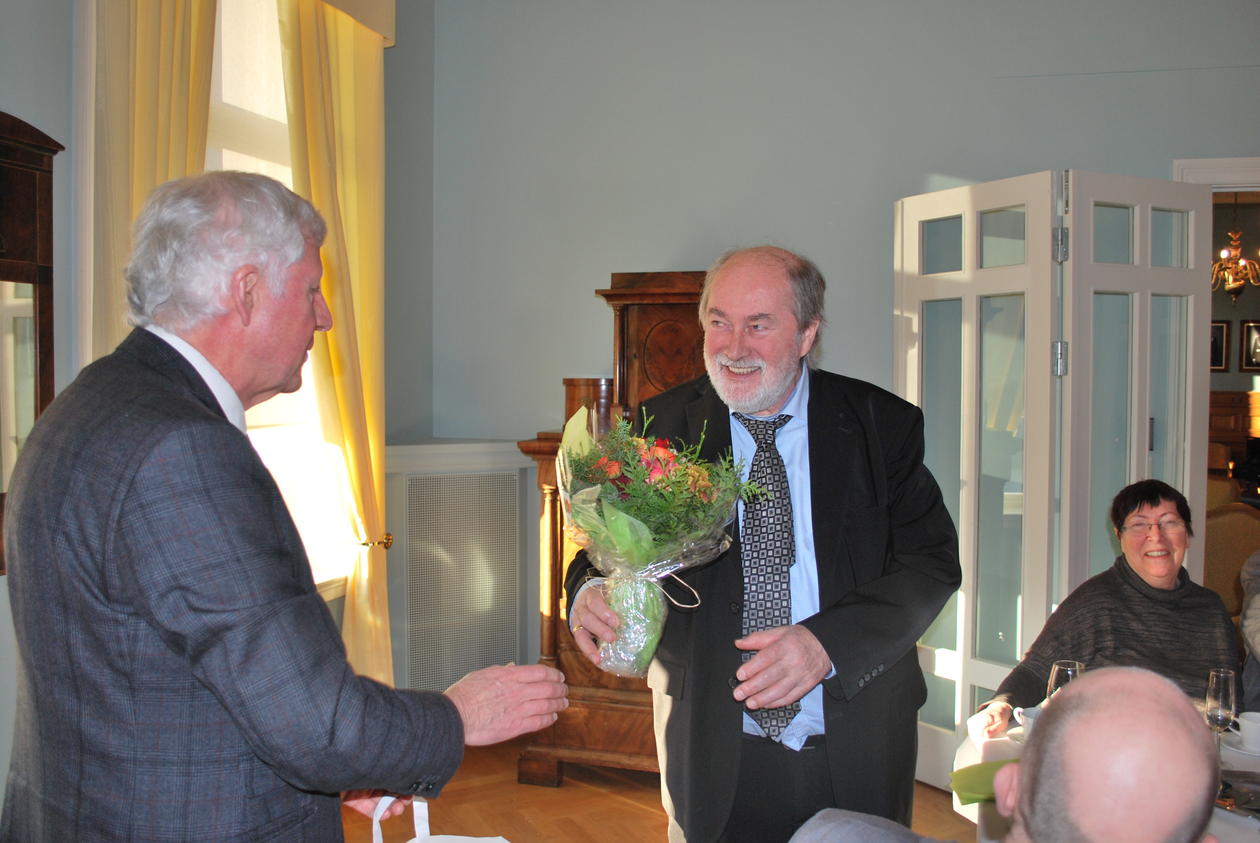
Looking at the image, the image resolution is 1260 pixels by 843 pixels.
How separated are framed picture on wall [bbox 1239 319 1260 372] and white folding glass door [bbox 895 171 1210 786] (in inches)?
360

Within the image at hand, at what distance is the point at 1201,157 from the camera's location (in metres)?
4.46

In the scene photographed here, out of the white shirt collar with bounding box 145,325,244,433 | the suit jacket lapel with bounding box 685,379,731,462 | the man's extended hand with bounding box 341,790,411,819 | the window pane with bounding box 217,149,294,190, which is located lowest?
the man's extended hand with bounding box 341,790,411,819

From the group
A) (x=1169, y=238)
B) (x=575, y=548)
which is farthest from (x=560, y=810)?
(x=1169, y=238)

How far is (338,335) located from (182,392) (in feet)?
8.59

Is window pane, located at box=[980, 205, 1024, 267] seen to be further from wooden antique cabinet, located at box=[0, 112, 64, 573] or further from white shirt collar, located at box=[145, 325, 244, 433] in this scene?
white shirt collar, located at box=[145, 325, 244, 433]

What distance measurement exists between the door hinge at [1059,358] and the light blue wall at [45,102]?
356 cm

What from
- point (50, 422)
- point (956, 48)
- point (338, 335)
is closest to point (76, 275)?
point (338, 335)

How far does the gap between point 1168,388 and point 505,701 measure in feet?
12.9

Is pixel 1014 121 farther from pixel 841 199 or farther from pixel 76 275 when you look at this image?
pixel 76 275

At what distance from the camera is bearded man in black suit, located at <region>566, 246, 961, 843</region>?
188cm

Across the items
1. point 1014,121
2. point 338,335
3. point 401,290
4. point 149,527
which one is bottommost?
point 149,527

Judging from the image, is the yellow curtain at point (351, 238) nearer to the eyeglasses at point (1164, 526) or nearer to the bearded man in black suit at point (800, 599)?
the bearded man in black suit at point (800, 599)

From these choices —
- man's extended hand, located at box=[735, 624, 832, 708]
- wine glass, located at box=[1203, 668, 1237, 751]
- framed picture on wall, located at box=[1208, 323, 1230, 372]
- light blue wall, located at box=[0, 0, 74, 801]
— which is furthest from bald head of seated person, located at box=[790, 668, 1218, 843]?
framed picture on wall, located at box=[1208, 323, 1230, 372]

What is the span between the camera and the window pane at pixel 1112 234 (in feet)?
13.9
